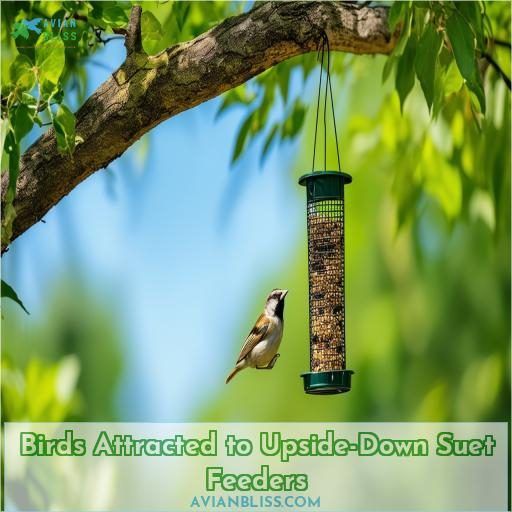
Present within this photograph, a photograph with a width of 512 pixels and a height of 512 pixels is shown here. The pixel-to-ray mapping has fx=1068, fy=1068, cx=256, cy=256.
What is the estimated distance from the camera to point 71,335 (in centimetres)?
392

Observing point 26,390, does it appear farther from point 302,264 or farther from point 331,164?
point 331,164

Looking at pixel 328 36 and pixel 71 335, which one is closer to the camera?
pixel 328 36

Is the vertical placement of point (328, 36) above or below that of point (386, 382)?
above

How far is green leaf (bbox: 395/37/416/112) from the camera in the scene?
2906mm

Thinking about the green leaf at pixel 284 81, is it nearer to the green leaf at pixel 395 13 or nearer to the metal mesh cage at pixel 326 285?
the metal mesh cage at pixel 326 285

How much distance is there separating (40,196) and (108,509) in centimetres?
138

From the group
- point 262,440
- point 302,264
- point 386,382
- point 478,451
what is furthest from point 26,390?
point 478,451

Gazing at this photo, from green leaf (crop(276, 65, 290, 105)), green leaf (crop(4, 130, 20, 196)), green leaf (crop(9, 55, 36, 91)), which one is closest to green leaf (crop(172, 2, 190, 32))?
green leaf (crop(276, 65, 290, 105))

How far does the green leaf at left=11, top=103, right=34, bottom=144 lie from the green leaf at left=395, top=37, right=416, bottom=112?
3.47ft

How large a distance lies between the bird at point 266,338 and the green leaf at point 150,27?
901 mm

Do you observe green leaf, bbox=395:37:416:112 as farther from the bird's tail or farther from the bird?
the bird's tail

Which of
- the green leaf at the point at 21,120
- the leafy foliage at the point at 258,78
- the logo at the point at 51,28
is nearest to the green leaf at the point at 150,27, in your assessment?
the leafy foliage at the point at 258,78

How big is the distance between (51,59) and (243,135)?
1274 mm

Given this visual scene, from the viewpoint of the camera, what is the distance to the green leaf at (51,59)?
2.38 meters
